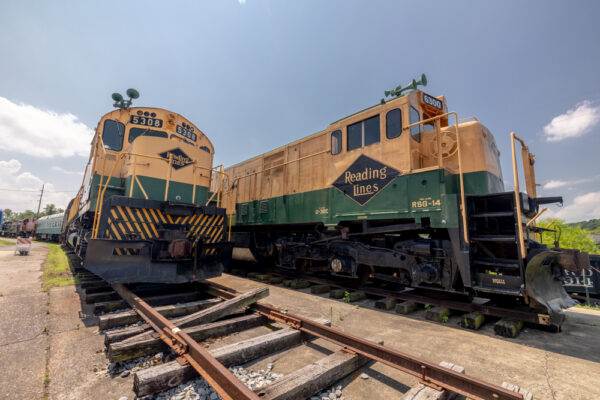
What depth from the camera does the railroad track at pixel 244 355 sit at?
2.15 metres

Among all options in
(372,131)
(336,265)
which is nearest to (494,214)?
(372,131)

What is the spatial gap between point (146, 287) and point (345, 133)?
537 cm

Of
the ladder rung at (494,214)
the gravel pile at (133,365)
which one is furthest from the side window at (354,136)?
the gravel pile at (133,365)

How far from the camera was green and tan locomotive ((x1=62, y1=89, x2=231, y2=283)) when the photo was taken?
491cm

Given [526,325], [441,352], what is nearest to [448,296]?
[526,325]

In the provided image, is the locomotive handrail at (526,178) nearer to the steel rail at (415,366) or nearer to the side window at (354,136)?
the steel rail at (415,366)

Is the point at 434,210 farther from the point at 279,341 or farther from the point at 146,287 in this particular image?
the point at 146,287

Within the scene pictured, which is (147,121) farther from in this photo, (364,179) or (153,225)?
(364,179)

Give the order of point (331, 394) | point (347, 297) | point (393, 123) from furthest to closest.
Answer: point (347, 297) → point (393, 123) → point (331, 394)

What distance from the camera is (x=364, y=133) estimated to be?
19.0 ft

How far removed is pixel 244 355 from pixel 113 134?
22.0 ft

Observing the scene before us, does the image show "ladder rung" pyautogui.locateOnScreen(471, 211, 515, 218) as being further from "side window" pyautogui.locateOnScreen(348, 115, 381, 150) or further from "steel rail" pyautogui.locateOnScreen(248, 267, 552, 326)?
"side window" pyautogui.locateOnScreen(348, 115, 381, 150)

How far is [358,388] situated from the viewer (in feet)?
8.11

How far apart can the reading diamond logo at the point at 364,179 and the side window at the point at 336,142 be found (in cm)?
57
